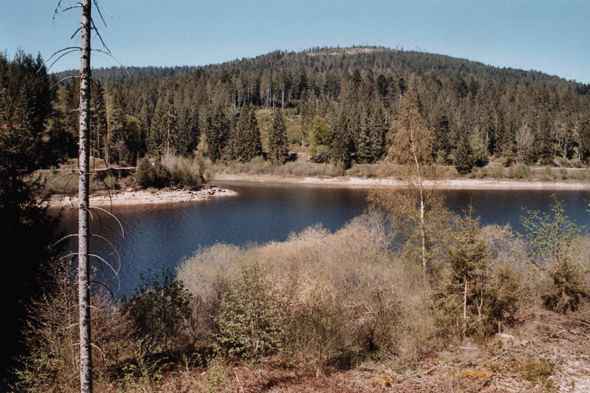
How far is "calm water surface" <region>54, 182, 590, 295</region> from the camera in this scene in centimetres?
2898

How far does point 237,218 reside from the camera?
137ft

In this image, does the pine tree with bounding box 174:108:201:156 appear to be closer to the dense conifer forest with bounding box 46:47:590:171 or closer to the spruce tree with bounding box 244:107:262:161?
the dense conifer forest with bounding box 46:47:590:171

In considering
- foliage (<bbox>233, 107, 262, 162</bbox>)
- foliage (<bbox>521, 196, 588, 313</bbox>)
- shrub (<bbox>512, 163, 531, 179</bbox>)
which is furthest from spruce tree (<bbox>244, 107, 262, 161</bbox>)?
foliage (<bbox>521, 196, 588, 313</bbox>)

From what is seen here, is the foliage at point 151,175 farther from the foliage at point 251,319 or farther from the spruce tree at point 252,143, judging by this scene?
the foliage at point 251,319

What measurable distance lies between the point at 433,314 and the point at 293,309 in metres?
4.38

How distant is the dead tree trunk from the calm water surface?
1678 centimetres

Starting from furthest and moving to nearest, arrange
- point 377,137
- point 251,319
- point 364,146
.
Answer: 1. point 377,137
2. point 364,146
3. point 251,319

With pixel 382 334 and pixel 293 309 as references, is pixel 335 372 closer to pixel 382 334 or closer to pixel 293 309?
pixel 293 309

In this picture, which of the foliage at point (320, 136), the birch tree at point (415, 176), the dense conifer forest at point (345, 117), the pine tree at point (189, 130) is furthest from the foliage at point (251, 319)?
the pine tree at point (189, 130)

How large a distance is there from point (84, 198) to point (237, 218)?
36443 mm

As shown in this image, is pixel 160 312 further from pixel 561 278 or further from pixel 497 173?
pixel 497 173

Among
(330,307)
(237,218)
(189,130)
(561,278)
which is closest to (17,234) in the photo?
(330,307)

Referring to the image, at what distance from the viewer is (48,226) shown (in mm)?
13617

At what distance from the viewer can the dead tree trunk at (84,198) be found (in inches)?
210
